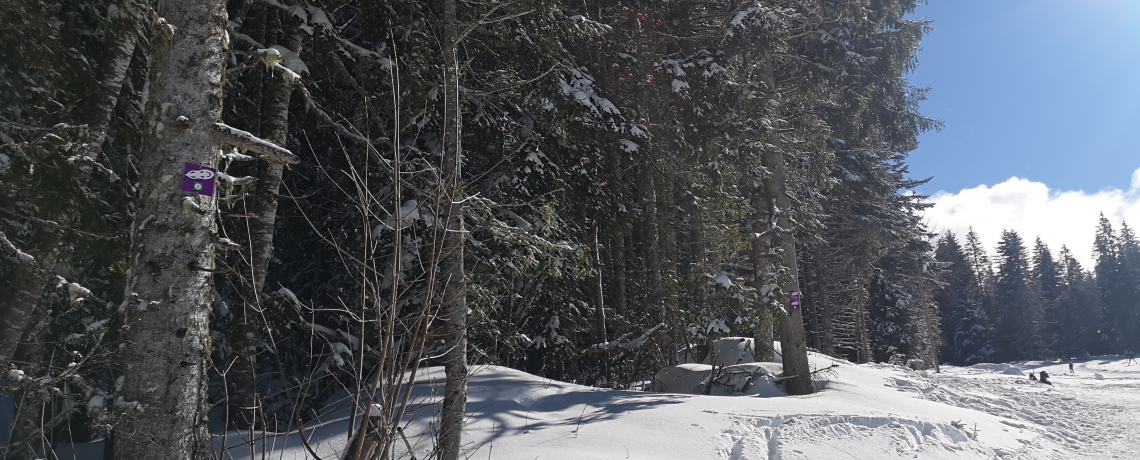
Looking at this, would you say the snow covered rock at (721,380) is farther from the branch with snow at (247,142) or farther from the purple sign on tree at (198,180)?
the purple sign on tree at (198,180)

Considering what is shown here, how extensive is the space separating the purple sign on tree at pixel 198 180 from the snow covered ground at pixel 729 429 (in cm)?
185

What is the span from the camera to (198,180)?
9.61ft

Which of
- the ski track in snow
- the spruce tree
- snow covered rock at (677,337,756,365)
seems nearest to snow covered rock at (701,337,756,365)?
snow covered rock at (677,337,756,365)

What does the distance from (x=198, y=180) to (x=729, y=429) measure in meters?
5.56

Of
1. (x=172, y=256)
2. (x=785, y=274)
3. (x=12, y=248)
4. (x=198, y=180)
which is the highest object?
(x=785, y=274)

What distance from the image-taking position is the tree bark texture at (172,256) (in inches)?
108

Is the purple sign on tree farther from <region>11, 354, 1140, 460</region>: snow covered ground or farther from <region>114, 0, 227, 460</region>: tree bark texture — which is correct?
<region>11, 354, 1140, 460</region>: snow covered ground

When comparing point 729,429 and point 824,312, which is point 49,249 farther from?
point 824,312

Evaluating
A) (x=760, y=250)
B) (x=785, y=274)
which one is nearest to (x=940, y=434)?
(x=785, y=274)

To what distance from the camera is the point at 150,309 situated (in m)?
2.78

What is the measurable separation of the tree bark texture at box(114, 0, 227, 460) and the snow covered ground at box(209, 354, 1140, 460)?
1.61 meters

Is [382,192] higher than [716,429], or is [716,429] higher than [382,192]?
[382,192]

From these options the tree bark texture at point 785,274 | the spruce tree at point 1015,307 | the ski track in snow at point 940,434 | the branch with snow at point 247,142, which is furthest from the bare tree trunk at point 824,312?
the spruce tree at point 1015,307

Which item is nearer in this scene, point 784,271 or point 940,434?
point 940,434
